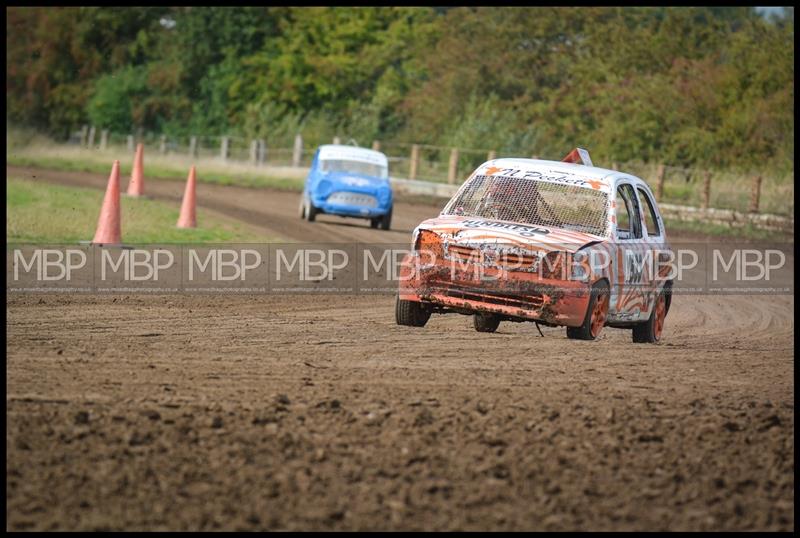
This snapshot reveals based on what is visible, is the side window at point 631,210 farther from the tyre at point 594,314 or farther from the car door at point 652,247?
the tyre at point 594,314

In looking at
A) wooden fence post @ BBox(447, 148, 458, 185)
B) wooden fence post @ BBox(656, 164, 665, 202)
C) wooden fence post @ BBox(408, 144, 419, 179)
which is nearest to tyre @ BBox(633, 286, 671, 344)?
wooden fence post @ BBox(656, 164, 665, 202)

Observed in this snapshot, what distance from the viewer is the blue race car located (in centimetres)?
2502

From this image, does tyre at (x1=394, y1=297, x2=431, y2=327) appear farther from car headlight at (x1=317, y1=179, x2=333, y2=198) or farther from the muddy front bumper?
car headlight at (x1=317, y1=179, x2=333, y2=198)

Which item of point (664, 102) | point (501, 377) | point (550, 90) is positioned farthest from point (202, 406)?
point (550, 90)

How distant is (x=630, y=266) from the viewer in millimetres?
11523

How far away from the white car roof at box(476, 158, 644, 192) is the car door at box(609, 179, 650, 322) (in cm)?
14

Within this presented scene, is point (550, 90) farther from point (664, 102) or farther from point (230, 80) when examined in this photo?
point (230, 80)

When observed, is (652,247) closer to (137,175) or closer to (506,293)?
(506,293)

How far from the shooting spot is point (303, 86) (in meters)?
65.5

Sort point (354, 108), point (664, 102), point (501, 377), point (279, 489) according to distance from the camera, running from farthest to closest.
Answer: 1. point (354, 108)
2. point (664, 102)
3. point (501, 377)
4. point (279, 489)

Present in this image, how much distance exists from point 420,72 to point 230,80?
10358mm

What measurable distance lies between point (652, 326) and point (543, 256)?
86.6 inches

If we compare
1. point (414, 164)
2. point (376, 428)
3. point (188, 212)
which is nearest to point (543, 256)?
point (376, 428)

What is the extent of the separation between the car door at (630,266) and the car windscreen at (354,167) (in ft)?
45.1
